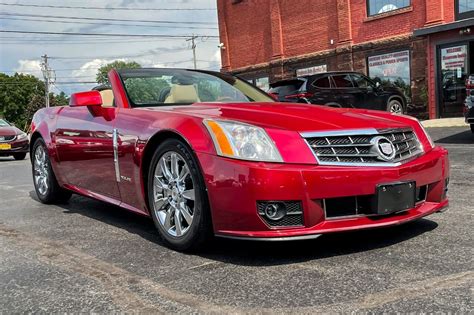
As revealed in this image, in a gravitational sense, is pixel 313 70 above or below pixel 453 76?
above

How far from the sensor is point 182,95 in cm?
451

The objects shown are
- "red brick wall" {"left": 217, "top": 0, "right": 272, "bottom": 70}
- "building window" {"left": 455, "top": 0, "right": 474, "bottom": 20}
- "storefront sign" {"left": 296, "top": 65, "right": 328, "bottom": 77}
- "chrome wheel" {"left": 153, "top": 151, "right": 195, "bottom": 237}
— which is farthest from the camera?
"red brick wall" {"left": 217, "top": 0, "right": 272, "bottom": 70}

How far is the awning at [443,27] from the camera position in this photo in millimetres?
16000

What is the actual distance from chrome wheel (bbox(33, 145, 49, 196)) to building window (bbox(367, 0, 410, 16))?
52.2 feet

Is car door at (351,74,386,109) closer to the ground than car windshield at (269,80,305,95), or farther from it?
closer to the ground

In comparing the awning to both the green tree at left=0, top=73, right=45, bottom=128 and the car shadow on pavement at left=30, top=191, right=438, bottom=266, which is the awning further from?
the green tree at left=0, top=73, right=45, bottom=128

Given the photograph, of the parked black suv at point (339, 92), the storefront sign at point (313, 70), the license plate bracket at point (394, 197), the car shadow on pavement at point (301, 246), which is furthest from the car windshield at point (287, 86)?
the license plate bracket at point (394, 197)

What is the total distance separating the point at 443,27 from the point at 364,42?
371cm

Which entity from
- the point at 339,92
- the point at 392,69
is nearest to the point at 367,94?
the point at 339,92

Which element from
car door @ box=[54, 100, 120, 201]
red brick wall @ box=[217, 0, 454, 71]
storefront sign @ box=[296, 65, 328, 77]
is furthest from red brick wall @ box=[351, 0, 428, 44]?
car door @ box=[54, 100, 120, 201]

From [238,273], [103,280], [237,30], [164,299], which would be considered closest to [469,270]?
[238,273]

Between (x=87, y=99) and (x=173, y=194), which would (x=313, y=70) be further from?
(x=173, y=194)

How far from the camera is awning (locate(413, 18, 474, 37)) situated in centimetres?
1600

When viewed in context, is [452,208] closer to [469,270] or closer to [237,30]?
[469,270]
